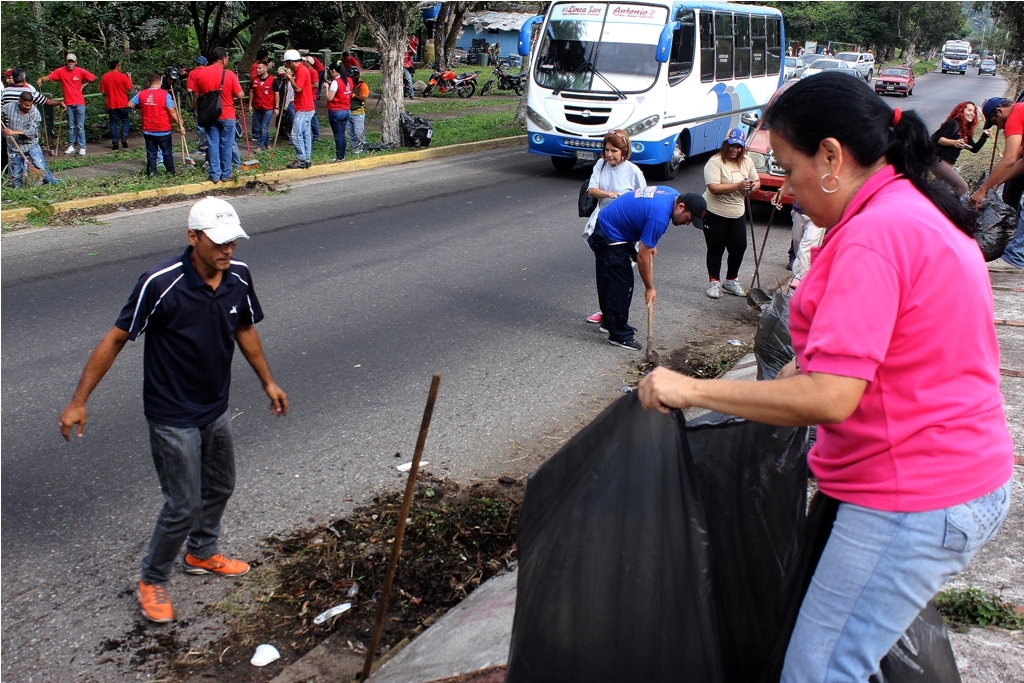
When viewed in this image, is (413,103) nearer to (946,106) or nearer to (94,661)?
(946,106)

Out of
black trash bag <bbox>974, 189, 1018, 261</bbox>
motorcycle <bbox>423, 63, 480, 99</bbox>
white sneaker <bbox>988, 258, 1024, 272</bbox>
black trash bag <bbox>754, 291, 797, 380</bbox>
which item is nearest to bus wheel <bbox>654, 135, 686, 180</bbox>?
white sneaker <bbox>988, 258, 1024, 272</bbox>

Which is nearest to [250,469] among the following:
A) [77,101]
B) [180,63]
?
[77,101]

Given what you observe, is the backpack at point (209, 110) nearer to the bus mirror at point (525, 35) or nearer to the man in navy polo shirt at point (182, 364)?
the bus mirror at point (525, 35)

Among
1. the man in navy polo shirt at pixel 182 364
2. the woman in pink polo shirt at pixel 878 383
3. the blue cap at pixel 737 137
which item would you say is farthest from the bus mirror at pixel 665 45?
the woman in pink polo shirt at pixel 878 383

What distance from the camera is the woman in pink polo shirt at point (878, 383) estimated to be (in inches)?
63.2

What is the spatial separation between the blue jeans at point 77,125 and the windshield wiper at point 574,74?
7913 mm

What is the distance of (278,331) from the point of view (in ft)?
21.9

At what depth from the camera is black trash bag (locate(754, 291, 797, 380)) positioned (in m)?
4.27

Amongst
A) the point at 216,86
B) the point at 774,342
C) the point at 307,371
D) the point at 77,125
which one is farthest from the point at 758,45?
the point at 774,342

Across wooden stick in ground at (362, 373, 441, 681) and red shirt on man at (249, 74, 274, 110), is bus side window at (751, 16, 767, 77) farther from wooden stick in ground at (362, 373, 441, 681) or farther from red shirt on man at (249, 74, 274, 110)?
wooden stick in ground at (362, 373, 441, 681)

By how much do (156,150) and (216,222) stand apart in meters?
10.5

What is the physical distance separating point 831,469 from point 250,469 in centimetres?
345

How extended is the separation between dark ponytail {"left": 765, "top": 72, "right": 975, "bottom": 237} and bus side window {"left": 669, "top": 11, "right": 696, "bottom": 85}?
1286 cm

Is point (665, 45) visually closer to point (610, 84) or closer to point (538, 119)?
point (610, 84)
